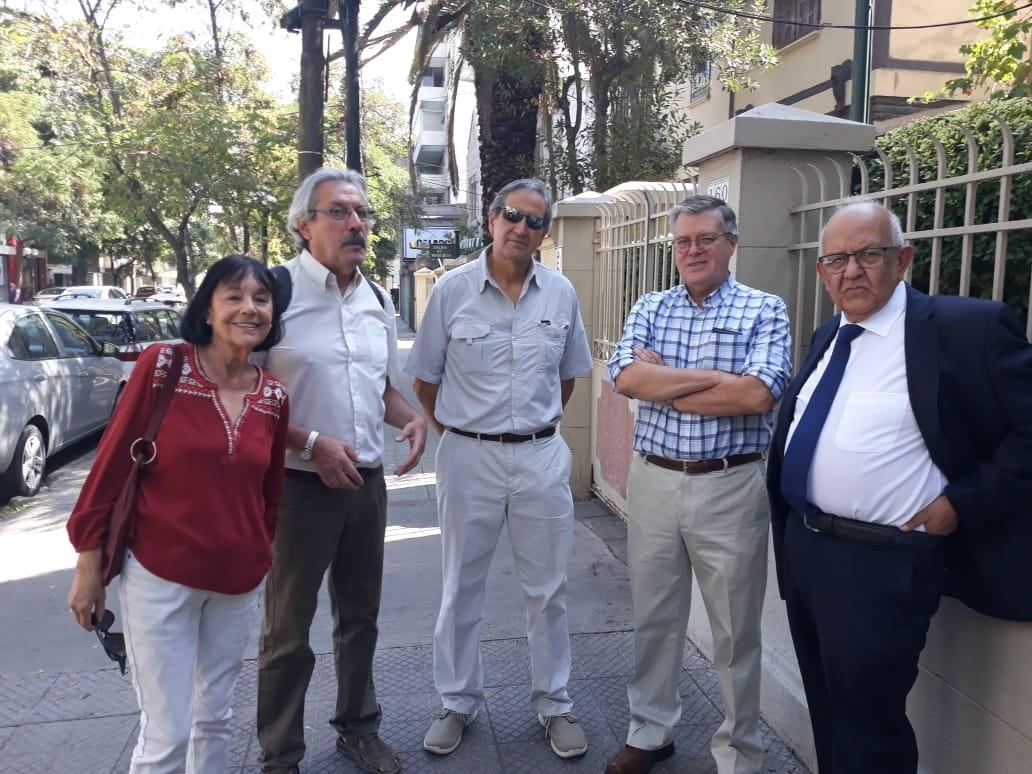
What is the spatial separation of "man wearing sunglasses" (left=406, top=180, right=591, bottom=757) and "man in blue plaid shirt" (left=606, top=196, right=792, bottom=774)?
14.4 inches

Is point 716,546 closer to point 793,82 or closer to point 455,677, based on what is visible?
point 455,677

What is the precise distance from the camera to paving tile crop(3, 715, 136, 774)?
3.17 m

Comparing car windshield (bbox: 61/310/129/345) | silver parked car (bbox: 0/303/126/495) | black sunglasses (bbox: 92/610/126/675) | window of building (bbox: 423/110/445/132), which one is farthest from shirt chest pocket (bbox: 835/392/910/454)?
window of building (bbox: 423/110/445/132)

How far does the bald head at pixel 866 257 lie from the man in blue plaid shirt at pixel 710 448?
1.54ft

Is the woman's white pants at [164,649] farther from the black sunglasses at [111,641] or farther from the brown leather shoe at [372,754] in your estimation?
the brown leather shoe at [372,754]

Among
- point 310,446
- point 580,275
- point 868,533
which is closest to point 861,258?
point 868,533

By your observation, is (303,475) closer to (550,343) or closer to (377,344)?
(377,344)

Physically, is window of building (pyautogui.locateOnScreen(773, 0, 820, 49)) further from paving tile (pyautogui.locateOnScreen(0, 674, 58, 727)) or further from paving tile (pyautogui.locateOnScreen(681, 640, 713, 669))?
paving tile (pyautogui.locateOnScreen(0, 674, 58, 727))

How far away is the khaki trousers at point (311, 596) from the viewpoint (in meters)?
2.88

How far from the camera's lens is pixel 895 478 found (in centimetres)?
220

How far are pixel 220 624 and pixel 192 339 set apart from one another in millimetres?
843

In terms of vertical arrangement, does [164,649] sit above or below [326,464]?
below

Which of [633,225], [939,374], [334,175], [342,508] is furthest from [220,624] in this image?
[633,225]

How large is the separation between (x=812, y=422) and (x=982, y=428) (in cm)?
43
